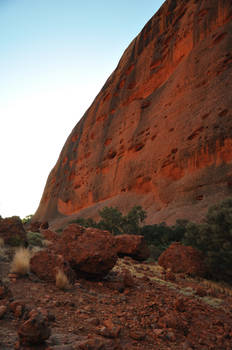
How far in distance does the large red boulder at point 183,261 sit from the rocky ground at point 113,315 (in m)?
1.59

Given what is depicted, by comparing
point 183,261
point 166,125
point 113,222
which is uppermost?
point 166,125

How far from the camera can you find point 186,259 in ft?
22.0

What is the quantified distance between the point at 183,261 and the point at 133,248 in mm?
1588

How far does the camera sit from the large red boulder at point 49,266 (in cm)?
412

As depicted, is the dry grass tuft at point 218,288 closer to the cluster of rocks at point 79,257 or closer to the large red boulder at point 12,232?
the cluster of rocks at point 79,257

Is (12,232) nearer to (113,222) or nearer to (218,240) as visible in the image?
(218,240)

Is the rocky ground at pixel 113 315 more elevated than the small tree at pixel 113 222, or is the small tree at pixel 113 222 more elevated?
the small tree at pixel 113 222

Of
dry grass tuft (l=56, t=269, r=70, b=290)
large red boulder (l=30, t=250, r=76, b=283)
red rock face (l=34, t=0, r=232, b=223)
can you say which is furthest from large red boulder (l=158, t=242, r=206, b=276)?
red rock face (l=34, t=0, r=232, b=223)

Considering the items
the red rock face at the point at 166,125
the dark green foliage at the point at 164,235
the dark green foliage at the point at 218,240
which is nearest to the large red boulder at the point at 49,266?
the dark green foliage at the point at 218,240

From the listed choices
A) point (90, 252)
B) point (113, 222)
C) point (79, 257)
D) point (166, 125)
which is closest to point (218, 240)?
point (90, 252)

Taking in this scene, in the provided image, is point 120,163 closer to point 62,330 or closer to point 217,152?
point 217,152

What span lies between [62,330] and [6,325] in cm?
56

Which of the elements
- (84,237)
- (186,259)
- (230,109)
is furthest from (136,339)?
(230,109)

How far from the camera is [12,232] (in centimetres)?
695
